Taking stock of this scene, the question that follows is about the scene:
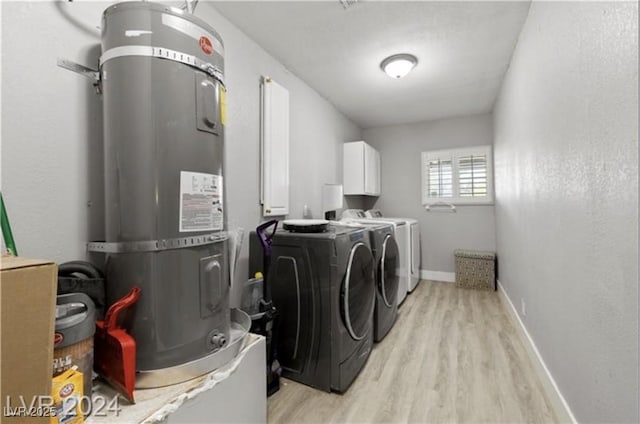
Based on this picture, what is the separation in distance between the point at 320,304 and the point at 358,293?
278 millimetres

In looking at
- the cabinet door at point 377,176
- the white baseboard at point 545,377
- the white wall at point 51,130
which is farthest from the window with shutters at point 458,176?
the white wall at point 51,130

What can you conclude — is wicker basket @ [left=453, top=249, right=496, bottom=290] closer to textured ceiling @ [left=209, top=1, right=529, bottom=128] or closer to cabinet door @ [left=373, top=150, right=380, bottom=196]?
cabinet door @ [left=373, top=150, right=380, bottom=196]

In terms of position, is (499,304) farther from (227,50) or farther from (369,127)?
(227,50)

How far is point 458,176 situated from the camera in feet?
12.8

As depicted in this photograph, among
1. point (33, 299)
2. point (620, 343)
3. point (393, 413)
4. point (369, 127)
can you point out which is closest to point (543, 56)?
point (620, 343)

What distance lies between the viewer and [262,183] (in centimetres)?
211

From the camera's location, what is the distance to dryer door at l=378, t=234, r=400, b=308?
2.14 meters

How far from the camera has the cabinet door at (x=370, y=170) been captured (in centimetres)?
374

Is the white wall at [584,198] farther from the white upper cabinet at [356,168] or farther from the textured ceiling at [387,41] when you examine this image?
the white upper cabinet at [356,168]

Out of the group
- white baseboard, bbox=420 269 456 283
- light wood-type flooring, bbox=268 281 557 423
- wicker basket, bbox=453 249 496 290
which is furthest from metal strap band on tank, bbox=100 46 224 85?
white baseboard, bbox=420 269 456 283

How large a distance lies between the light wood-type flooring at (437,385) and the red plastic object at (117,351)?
882 millimetres

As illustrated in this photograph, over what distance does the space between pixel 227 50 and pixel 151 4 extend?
3.34 ft

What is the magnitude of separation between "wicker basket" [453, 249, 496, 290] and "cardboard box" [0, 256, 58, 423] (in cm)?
389

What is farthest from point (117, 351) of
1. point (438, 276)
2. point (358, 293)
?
point (438, 276)
